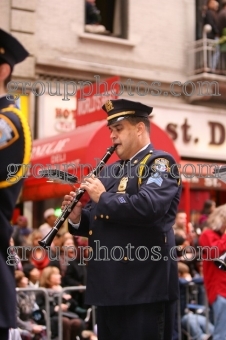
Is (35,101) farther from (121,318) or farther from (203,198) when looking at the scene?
(121,318)

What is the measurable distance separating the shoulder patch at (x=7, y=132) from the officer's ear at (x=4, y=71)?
7.7 inches

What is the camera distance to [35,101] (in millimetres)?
13430

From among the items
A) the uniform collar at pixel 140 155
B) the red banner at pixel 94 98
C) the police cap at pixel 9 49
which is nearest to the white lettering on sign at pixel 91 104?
the red banner at pixel 94 98

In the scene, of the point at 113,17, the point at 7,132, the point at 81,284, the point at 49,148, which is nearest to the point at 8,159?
the point at 7,132

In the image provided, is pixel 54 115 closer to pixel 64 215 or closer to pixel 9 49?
pixel 64 215

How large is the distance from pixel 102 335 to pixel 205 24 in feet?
38.0

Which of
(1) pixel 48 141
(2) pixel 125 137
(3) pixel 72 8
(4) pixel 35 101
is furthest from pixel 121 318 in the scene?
(3) pixel 72 8

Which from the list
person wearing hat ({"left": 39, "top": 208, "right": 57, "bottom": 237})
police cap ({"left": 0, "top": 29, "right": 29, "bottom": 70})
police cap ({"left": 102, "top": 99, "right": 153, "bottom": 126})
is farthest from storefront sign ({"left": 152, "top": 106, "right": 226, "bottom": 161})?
police cap ({"left": 0, "top": 29, "right": 29, "bottom": 70})

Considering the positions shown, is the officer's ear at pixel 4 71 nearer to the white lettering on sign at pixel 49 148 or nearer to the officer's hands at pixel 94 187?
the officer's hands at pixel 94 187

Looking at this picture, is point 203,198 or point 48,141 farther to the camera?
point 203,198

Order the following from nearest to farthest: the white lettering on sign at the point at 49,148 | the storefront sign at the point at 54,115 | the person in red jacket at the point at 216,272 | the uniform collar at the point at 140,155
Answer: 1. the uniform collar at the point at 140,155
2. the person in red jacket at the point at 216,272
3. the white lettering on sign at the point at 49,148
4. the storefront sign at the point at 54,115

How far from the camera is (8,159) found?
11.7ft

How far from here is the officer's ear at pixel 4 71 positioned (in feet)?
11.9

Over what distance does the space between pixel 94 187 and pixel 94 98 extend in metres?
6.73
